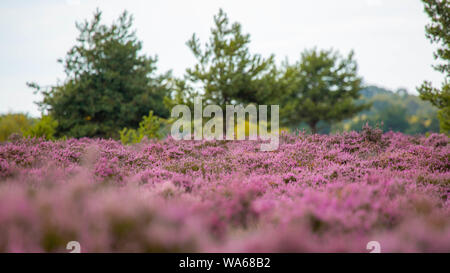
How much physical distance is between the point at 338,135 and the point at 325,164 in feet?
9.04

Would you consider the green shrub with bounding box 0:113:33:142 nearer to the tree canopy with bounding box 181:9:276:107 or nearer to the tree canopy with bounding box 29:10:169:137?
the tree canopy with bounding box 29:10:169:137

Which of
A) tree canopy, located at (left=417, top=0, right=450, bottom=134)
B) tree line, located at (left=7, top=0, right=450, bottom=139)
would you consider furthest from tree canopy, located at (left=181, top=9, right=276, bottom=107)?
tree canopy, located at (left=417, top=0, right=450, bottom=134)

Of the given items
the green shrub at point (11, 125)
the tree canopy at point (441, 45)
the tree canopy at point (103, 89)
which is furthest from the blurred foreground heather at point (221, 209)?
the green shrub at point (11, 125)

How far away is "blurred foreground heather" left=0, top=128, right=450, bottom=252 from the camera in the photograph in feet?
7.50

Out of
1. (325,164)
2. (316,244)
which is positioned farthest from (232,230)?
(325,164)

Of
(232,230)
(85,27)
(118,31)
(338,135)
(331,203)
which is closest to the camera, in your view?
(232,230)

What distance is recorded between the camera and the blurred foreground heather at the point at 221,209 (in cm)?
229

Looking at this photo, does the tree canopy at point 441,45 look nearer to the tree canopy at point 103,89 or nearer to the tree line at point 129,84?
the tree line at point 129,84

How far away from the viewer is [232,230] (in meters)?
2.72

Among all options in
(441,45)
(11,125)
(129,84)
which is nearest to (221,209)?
(441,45)

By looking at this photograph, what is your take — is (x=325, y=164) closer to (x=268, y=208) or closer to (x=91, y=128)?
(x=268, y=208)

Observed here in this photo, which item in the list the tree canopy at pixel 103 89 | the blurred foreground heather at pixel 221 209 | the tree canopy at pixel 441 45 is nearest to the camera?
the blurred foreground heather at pixel 221 209

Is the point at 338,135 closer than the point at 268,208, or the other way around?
the point at 268,208

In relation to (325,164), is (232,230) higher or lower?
lower
